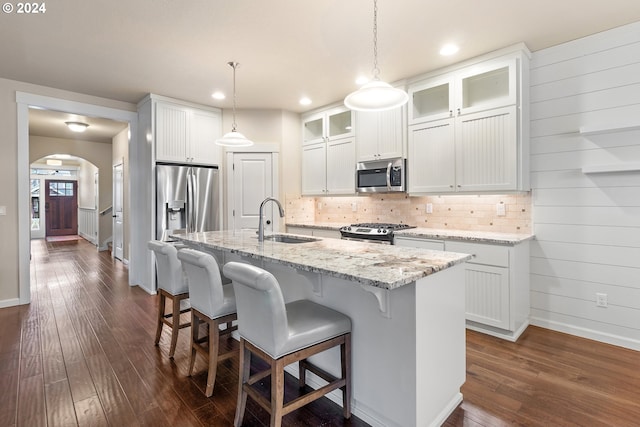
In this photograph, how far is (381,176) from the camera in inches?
163

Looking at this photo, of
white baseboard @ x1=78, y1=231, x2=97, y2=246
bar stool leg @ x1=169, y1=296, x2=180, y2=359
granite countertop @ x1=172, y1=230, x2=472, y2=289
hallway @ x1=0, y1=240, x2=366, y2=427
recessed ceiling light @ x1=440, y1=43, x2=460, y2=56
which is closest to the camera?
granite countertop @ x1=172, y1=230, x2=472, y2=289

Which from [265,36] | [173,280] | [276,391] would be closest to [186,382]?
[173,280]

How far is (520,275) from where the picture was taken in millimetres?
2986

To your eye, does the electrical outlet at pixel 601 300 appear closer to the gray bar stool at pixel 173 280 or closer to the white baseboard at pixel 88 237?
the gray bar stool at pixel 173 280

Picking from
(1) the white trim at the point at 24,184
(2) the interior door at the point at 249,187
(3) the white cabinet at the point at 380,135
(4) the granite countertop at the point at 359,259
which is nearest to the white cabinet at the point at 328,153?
(3) the white cabinet at the point at 380,135

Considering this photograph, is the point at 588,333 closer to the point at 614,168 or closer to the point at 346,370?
the point at 614,168

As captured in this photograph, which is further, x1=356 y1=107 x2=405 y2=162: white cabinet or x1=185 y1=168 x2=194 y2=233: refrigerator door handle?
x1=185 y1=168 x2=194 y2=233: refrigerator door handle

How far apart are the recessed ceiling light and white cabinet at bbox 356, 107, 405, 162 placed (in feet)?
2.72

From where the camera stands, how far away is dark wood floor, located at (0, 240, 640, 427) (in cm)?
188

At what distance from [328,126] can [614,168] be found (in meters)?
3.33

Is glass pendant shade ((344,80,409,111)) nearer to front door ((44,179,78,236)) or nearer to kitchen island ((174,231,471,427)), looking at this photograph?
kitchen island ((174,231,471,427))

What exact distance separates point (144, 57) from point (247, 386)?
3231mm

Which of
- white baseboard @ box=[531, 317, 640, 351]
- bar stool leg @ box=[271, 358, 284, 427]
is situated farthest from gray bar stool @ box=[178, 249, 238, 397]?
white baseboard @ box=[531, 317, 640, 351]

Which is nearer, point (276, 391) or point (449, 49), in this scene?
point (276, 391)
